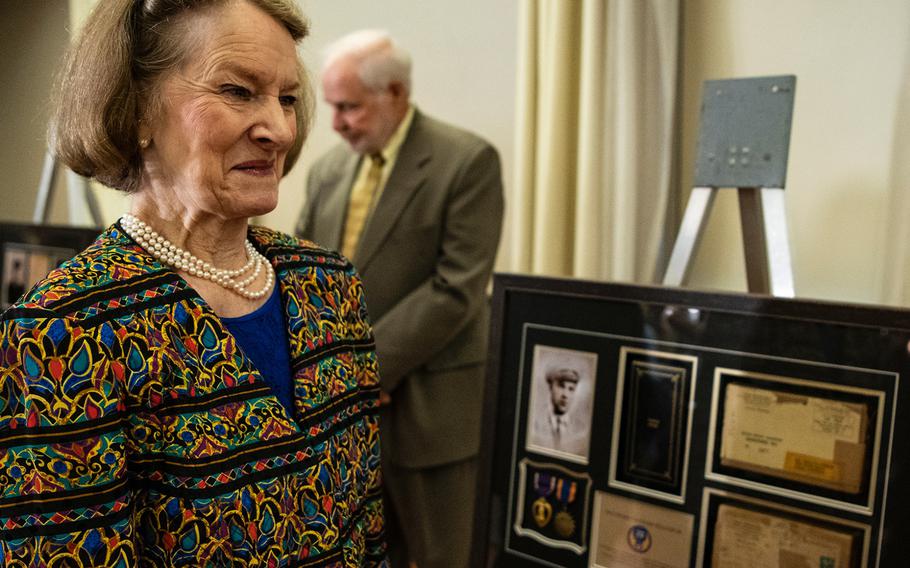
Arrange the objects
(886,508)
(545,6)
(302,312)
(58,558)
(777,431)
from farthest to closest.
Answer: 1. (545,6)
2. (777,431)
3. (886,508)
4. (302,312)
5. (58,558)

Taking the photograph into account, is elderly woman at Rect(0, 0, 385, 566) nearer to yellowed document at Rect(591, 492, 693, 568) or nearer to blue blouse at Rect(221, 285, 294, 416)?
Result: blue blouse at Rect(221, 285, 294, 416)

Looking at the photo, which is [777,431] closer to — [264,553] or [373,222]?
[264,553]

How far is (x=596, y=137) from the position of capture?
2.47 m

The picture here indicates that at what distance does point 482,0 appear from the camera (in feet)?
9.61

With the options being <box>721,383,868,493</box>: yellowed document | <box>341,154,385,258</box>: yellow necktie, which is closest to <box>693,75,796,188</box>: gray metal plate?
<box>721,383,868,493</box>: yellowed document

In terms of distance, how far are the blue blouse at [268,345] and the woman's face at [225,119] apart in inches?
5.7

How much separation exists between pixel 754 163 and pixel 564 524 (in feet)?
2.75

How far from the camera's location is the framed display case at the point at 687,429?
1328 mm

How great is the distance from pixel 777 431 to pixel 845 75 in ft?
3.74

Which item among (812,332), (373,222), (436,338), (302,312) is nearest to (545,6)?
(373,222)

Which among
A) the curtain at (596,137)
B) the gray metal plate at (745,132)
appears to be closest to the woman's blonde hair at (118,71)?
the gray metal plate at (745,132)

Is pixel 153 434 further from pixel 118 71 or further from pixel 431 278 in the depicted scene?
pixel 431 278

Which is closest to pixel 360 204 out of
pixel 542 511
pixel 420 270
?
pixel 420 270

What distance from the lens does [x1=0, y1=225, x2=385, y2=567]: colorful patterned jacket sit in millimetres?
880
